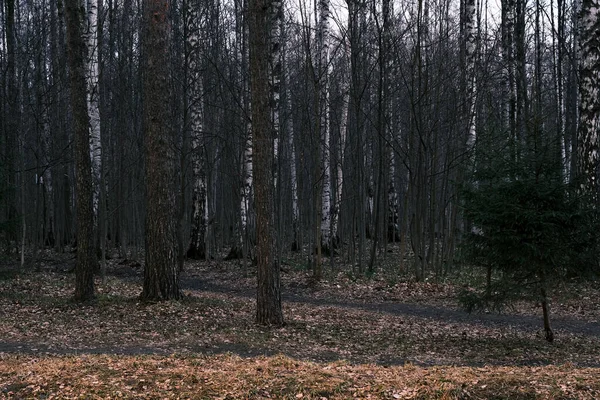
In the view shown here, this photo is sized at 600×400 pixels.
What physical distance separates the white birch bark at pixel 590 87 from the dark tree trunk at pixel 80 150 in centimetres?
1160

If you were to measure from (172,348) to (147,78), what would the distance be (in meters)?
5.29

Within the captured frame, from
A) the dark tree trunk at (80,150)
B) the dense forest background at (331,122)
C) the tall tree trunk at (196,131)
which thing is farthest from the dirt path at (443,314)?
the tall tree trunk at (196,131)

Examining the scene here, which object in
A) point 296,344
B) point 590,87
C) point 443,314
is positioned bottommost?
point 443,314

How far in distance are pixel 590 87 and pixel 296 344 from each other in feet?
33.7

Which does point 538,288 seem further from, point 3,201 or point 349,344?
point 3,201

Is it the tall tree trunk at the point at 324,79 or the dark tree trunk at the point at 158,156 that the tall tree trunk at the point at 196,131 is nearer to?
the tall tree trunk at the point at 324,79

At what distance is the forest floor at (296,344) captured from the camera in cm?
577

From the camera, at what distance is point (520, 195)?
9281mm

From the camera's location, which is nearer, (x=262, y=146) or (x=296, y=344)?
(x=296, y=344)

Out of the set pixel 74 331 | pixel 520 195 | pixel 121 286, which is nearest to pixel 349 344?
pixel 520 195

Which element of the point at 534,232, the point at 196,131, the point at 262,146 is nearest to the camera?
the point at 534,232

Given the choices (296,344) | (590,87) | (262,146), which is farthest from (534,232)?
(590,87)

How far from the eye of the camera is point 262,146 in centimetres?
1003

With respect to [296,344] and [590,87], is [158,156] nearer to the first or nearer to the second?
[296,344]
